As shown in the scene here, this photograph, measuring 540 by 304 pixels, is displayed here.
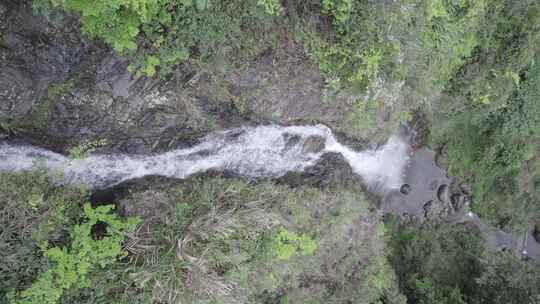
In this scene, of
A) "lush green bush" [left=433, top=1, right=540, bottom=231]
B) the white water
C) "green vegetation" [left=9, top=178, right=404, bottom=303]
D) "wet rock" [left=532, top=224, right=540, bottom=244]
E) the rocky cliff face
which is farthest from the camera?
"wet rock" [left=532, top=224, right=540, bottom=244]

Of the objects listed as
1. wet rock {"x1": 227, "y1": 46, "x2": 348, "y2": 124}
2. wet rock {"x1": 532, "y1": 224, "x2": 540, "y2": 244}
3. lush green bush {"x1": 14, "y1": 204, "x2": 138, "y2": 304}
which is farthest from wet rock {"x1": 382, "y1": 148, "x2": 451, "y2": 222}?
lush green bush {"x1": 14, "y1": 204, "x2": 138, "y2": 304}

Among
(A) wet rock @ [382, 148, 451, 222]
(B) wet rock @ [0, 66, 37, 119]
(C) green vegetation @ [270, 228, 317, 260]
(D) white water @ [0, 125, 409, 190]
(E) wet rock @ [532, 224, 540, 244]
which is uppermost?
(B) wet rock @ [0, 66, 37, 119]

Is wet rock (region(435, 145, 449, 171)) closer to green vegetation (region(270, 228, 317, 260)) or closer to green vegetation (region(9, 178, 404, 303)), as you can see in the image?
green vegetation (region(9, 178, 404, 303))

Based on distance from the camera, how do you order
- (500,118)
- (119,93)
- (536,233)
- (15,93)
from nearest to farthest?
(15,93)
(119,93)
(500,118)
(536,233)

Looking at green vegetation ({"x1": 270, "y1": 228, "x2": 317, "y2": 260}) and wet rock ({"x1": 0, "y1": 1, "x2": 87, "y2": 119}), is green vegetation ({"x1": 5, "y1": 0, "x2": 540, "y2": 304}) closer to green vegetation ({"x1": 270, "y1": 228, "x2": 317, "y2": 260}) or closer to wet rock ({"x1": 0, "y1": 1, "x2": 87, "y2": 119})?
green vegetation ({"x1": 270, "y1": 228, "x2": 317, "y2": 260})

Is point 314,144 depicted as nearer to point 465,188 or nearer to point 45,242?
point 45,242

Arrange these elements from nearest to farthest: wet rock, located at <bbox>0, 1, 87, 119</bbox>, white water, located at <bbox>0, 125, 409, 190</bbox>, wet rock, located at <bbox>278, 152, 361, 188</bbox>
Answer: wet rock, located at <bbox>0, 1, 87, 119</bbox>, white water, located at <bbox>0, 125, 409, 190</bbox>, wet rock, located at <bbox>278, 152, 361, 188</bbox>

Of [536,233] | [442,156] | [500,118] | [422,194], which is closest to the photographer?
[500,118]

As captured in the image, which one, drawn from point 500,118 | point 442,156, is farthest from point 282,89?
point 442,156

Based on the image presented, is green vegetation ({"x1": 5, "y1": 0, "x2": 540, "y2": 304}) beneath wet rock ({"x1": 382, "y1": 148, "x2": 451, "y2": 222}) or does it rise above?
above

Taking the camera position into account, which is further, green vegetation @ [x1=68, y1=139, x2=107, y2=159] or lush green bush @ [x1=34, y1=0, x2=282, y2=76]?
green vegetation @ [x1=68, y1=139, x2=107, y2=159]
